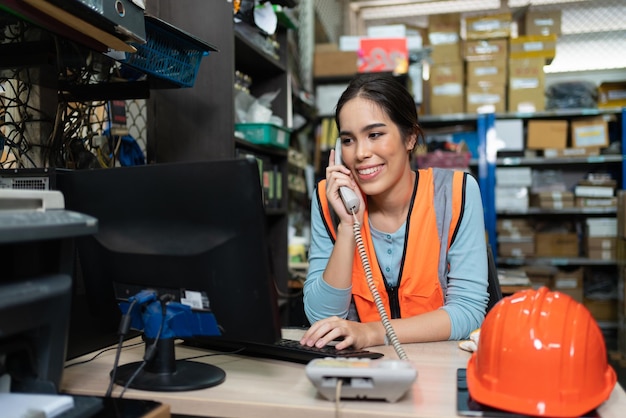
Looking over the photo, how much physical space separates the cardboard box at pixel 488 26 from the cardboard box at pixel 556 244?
1791 mm

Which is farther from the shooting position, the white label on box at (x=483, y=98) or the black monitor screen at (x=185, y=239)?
the white label on box at (x=483, y=98)

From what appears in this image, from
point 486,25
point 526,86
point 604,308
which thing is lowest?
point 604,308

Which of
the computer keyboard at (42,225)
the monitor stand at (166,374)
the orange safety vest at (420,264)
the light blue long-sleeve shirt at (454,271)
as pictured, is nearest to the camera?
the computer keyboard at (42,225)

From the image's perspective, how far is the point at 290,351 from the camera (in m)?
1.07

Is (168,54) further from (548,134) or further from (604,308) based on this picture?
(604,308)

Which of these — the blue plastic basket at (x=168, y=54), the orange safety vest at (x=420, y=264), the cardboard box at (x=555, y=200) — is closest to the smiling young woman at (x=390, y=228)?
the orange safety vest at (x=420, y=264)

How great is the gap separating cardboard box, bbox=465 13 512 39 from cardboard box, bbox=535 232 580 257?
1791 mm

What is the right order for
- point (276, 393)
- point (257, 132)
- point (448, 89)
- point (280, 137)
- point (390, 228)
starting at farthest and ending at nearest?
point (448, 89) < point (280, 137) < point (257, 132) < point (390, 228) < point (276, 393)

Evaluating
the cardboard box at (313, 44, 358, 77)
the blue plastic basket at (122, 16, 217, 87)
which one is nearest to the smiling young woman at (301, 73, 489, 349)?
the blue plastic basket at (122, 16, 217, 87)

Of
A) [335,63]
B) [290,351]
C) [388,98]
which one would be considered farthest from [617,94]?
[290,351]

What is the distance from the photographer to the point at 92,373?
1021 mm

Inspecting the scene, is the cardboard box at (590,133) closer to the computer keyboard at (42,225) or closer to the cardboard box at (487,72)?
A: the cardboard box at (487,72)

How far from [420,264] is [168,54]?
0.92 m

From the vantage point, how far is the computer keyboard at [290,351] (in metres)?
1.04
